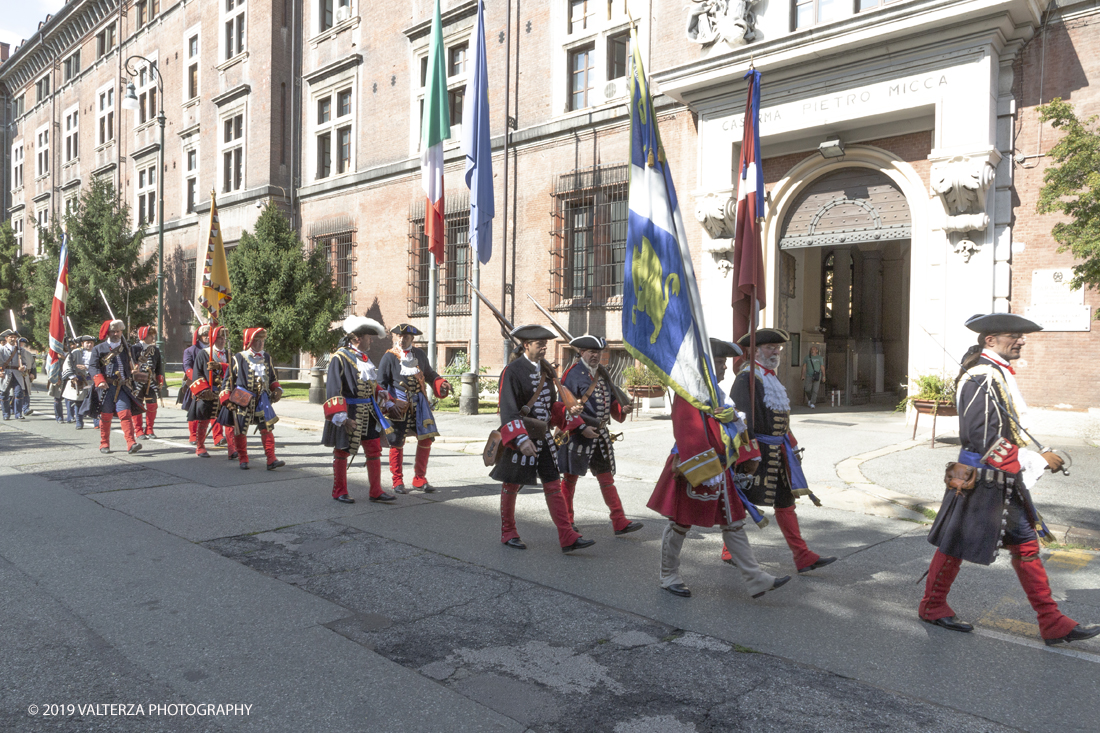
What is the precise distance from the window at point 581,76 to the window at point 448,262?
441 centimetres

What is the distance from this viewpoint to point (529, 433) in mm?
6090

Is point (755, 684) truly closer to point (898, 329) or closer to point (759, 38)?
point (759, 38)

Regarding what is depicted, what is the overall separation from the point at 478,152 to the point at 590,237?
401 cm

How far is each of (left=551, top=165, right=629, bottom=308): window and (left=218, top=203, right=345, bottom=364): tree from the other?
7.59 meters

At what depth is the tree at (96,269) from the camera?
96.9 ft

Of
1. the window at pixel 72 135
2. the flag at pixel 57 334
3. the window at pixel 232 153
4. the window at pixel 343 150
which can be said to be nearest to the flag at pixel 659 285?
the flag at pixel 57 334

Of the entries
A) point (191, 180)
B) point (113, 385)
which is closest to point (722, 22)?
point (113, 385)

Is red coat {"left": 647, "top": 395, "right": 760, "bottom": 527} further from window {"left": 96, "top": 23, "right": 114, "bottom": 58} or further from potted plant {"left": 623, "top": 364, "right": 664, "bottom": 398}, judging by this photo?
window {"left": 96, "top": 23, "right": 114, "bottom": 58}

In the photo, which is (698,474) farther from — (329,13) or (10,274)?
(10,274)

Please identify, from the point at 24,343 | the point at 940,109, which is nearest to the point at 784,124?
the point at 940,109

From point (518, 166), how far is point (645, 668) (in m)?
18.2

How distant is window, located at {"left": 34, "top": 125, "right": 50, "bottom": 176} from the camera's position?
4609cm

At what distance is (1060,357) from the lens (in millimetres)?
12281

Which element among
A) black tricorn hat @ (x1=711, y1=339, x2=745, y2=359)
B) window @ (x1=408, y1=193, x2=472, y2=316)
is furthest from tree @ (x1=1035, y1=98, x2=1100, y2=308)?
window @ (x1=408, y1=193, x2=472, y2=316)
